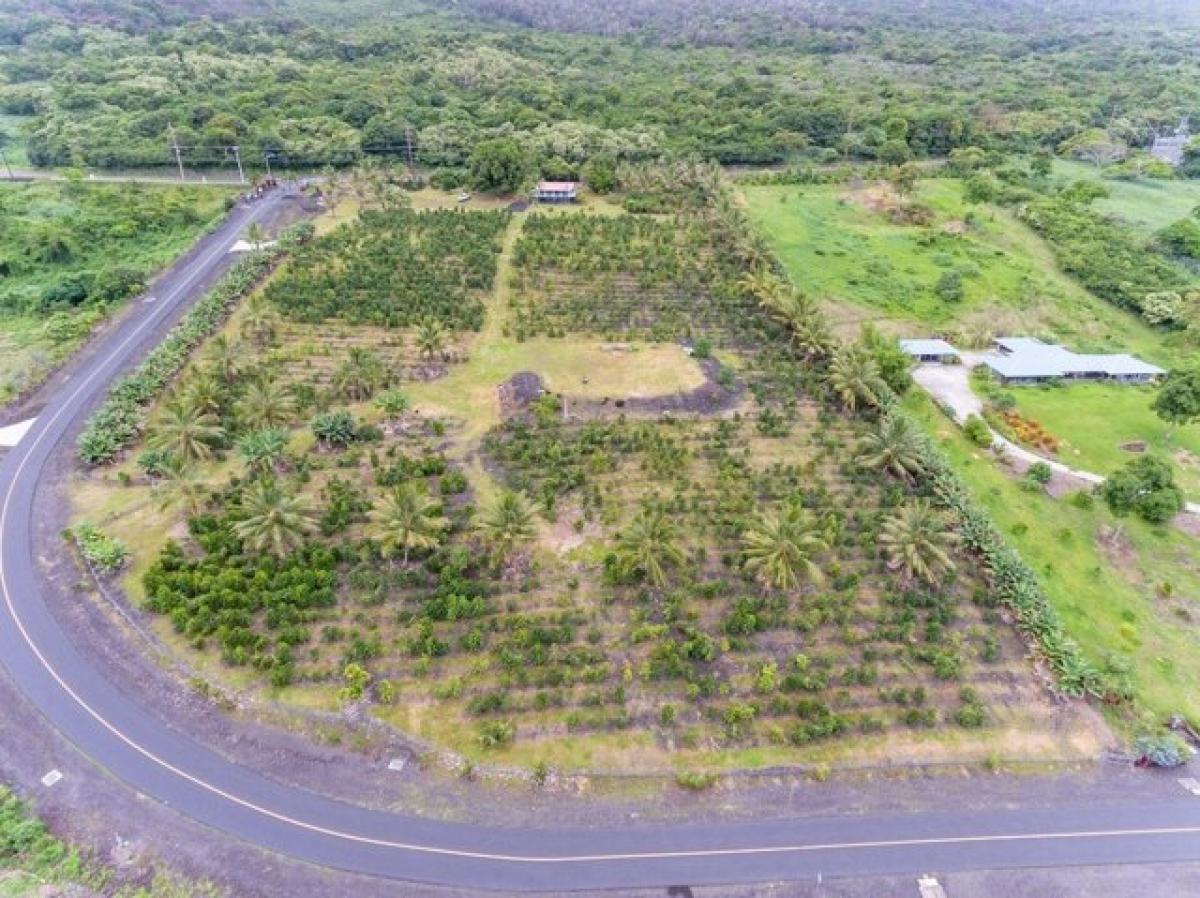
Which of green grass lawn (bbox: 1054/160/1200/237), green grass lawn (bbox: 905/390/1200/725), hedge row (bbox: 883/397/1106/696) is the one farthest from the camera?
green grass lawn (bbox: 1054/160/1200/237)

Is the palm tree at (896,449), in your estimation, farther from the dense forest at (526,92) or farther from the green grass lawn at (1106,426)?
the dense forest at (526,92)

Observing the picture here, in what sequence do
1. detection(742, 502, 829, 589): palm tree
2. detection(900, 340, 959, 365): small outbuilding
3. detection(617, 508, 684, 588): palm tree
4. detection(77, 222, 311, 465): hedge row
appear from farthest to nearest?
detection(900, 340, 959, 365): small outbuilding < detection(77, 222, 311, 465): hedge row < detection(617, 508, 684, 588): palm tree < detection(742, 502, 829, 589): palm tree

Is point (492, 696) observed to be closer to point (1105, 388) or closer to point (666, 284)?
point (666, 284)

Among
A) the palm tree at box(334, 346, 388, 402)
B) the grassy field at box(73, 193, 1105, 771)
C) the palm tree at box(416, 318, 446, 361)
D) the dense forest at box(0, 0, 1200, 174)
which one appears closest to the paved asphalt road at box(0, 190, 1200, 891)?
the grassy field at box(73, 193, 1105, 771)

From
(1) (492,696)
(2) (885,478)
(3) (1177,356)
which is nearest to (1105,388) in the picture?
(3) (1177,356)

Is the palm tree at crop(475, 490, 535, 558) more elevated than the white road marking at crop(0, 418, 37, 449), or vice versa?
the palm tree at crop(475, 490, 535, 558)

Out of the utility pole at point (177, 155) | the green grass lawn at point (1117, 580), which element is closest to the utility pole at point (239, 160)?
the utility pole at point (177, 155)

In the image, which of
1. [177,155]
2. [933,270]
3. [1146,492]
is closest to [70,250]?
[177,155]

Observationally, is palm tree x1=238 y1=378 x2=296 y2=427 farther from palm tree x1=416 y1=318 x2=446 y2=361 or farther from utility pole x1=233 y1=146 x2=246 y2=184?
utility pole x1=233 y1=146 x2=246 y2=184
